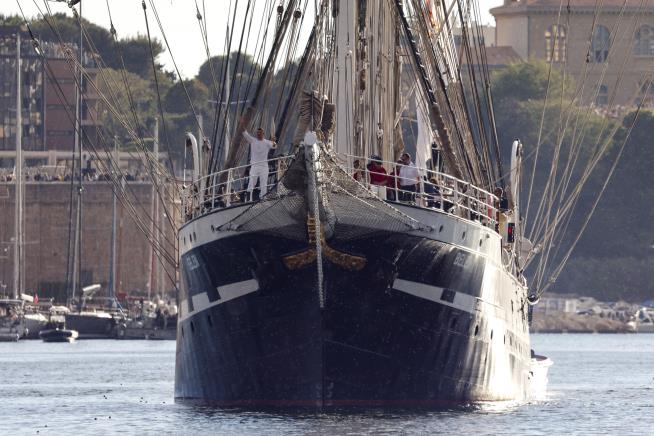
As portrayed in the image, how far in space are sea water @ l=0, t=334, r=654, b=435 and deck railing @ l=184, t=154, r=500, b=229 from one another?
4.16m

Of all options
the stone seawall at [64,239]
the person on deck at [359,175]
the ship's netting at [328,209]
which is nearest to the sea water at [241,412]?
the ship's netting at [328,209]

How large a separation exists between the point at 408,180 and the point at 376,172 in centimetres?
106

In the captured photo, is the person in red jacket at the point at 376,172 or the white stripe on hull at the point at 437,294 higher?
the person in red jacket at the point at 376,172

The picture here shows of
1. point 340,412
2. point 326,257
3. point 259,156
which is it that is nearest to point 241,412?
point 340,412

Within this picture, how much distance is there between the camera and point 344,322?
47.8m

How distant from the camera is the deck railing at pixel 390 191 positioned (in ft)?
157

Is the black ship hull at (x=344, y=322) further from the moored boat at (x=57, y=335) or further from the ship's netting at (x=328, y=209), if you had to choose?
the moored boat at (x=57, y=335)

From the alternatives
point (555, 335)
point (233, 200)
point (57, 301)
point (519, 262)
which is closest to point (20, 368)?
point (519, 262)

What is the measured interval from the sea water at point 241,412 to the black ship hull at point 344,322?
695 millimetres

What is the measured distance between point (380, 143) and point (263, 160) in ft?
21.2

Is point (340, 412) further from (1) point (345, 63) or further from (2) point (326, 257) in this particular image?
(1) point (345, 63)

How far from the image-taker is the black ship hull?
4772 cm

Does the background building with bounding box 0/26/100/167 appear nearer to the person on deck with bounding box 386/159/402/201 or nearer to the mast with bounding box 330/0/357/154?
the mast with bounding box 330/0/357/154

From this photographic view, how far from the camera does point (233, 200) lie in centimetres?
5109
